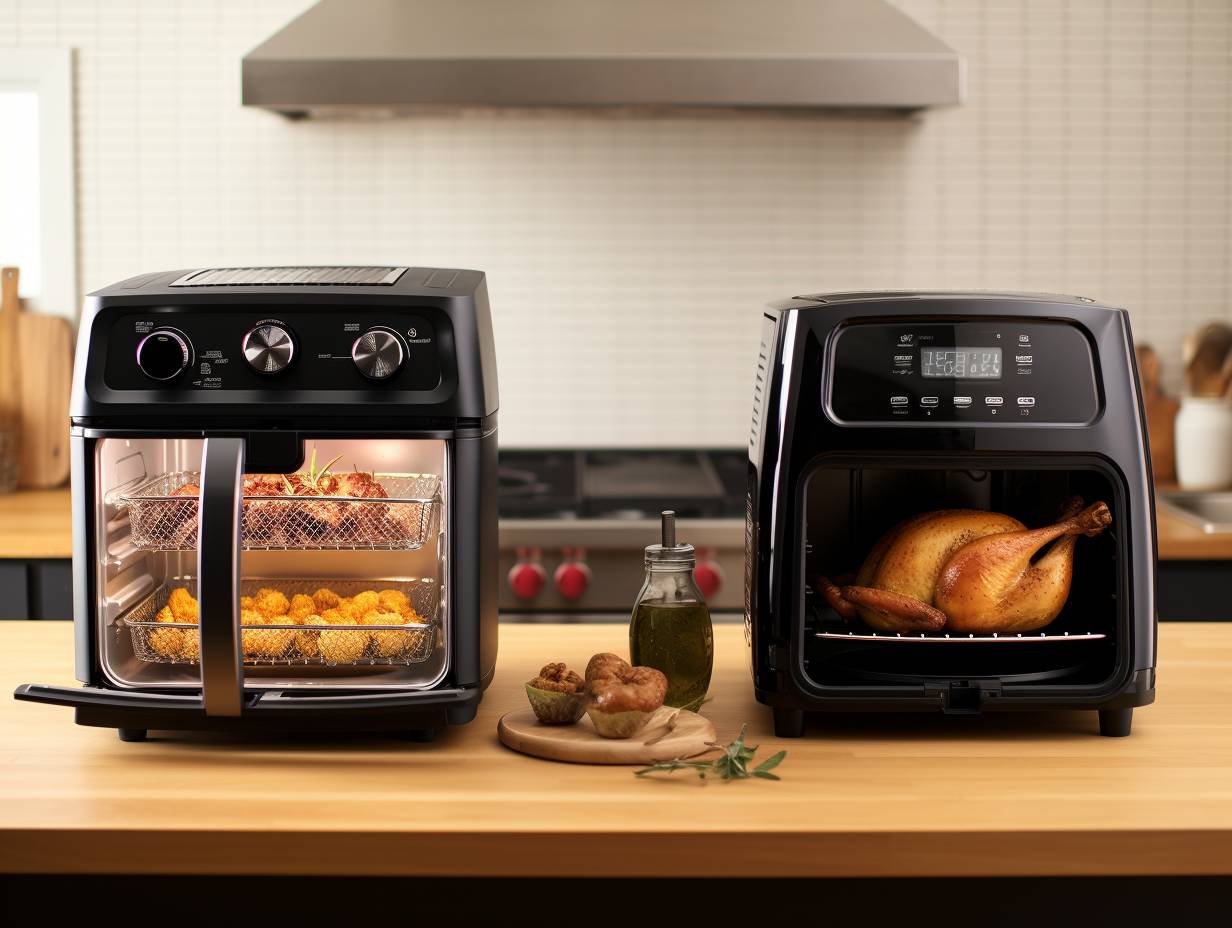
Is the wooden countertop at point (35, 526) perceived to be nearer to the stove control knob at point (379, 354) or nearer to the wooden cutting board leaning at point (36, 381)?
the wooden cutting board leaning at point (36, 381)

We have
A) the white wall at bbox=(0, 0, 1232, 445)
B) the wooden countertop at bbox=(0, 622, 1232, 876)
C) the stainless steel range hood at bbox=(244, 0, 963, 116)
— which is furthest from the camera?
the white wall at bbox=(0, 0, 1232, 445)

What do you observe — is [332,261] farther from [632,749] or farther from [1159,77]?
[632,749]

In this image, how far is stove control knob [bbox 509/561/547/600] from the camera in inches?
103

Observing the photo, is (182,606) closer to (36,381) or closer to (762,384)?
(762,384)

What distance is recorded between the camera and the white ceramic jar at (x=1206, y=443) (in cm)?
312

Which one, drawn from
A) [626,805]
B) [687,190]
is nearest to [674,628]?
[626,805]

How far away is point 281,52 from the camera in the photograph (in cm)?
252

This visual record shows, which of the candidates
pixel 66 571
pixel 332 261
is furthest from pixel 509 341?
pixel 66 571

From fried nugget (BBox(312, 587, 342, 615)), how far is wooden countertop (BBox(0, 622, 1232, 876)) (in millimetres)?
129

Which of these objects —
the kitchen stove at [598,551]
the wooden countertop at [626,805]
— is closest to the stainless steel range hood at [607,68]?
the kitchen stove at [598,551]

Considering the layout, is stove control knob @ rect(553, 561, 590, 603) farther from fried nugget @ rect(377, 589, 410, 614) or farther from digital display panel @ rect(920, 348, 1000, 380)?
digital display panel @ rect(920, 348, 1000, 380)

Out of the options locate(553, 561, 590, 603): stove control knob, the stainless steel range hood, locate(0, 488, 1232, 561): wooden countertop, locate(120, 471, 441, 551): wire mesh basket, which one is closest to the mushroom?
locate(120, 471, 441, 551): wire mesh basket

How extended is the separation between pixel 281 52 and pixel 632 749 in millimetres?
1891

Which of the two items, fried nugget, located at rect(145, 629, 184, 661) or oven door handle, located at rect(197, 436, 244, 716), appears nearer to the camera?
oven door handle, located at rect(197, 436, 244, 716)
